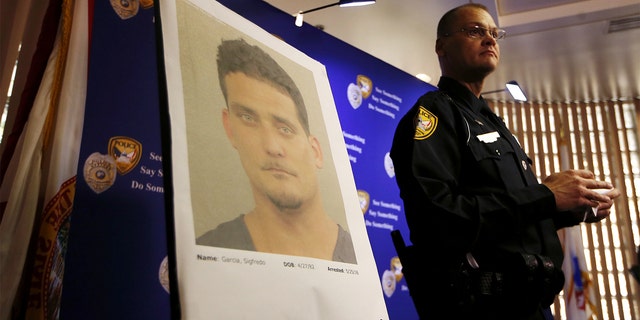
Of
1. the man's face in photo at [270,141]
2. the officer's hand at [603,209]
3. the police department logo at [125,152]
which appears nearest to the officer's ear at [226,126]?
the man's face in photo at [270,141]

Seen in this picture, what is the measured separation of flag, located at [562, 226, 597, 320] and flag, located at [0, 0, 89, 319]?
4.12m

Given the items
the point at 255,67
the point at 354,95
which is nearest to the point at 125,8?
the point at 255,67

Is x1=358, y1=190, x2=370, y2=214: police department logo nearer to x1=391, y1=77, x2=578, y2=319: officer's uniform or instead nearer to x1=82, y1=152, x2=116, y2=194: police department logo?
x1=391, y1=77, x2=578, y2=319: officer's uniform

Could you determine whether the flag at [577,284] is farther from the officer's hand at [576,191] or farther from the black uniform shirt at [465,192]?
the officer's hand at [576,191]

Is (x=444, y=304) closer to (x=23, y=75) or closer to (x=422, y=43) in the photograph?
(x=23, y=75)

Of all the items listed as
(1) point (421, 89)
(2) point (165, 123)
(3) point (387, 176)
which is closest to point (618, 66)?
(1) point (421, 89)

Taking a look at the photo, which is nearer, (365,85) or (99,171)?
(99,171)

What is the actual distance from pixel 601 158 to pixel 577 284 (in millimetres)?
2292

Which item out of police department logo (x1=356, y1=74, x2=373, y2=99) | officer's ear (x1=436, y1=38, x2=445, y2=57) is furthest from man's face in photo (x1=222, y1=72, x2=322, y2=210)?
police department logo (x1=356, y1=74, x2=373, y2=99)

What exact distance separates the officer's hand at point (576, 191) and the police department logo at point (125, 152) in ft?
4.62

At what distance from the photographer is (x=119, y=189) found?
1.95 m

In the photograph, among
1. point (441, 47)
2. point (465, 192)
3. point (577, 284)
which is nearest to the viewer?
point (465, 192)

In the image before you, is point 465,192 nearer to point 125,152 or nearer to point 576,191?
Answer: point 576,191

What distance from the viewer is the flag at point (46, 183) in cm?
164
